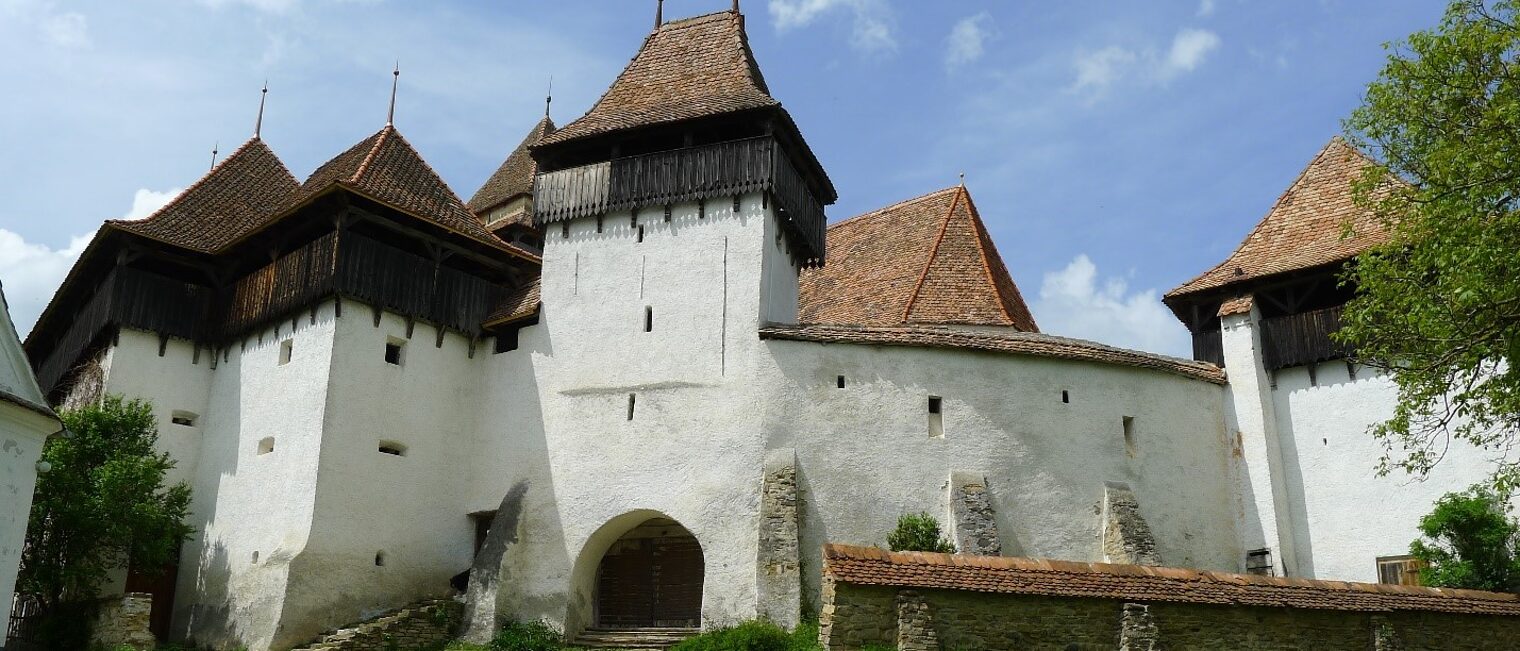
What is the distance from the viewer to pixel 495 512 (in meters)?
20.7

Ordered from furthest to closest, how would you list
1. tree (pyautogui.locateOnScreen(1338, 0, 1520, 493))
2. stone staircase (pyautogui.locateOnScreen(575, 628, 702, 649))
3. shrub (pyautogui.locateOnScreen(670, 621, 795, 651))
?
stone staircase (pyautogui.locateOnScreen(575, 628, 702, 649))
shrub (pyautogui.locateOnScreen(670, 621, 795, 651))
tree (pyautogui.locateOnScreen(1338, 0, 1520, 493))

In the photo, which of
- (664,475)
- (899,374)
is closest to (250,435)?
(664,475)

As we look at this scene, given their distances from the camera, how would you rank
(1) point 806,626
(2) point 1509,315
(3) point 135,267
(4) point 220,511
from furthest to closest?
(3) point 135,267 → (4) point 220,511 → (1) point 806,626 → (2) point 1509,315

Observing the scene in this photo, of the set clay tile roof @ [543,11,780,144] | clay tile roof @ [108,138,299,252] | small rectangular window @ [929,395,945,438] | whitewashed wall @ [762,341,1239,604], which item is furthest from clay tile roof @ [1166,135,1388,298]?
clay tile roof @ [108,138,299,252]

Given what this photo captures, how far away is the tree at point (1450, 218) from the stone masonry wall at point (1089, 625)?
2194 mm

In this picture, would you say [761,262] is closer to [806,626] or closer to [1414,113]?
[806,626]

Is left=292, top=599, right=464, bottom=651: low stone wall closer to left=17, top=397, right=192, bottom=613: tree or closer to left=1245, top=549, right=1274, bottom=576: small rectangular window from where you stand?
left=17, top=397, right=192, bottom=613: tree

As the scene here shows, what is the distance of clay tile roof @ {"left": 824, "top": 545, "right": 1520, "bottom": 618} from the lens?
13266mm

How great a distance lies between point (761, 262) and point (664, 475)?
148 inches

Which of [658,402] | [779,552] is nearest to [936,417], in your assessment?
[779,552]

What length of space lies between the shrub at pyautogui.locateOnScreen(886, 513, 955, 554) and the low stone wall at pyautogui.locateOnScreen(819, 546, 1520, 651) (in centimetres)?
414

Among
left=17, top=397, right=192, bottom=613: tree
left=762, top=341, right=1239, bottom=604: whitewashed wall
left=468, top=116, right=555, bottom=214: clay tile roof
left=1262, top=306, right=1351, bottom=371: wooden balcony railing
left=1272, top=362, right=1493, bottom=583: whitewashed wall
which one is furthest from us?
left=468, top=116, right=555, bottom=214: clay tile roof

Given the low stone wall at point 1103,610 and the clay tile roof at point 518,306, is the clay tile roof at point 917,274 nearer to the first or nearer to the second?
the clay tile roof at point 518,306

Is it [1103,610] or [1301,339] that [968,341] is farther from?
[1103,610]
